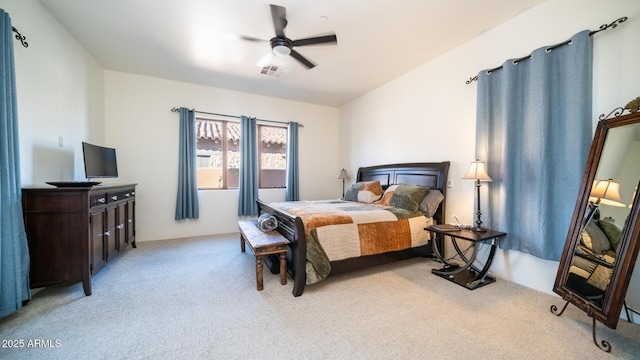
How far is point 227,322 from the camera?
1872 mm

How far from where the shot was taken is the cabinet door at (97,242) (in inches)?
92.4

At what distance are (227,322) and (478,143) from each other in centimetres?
332

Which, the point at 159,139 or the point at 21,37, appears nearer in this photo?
the point at 21,37

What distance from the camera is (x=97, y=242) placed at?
247cm

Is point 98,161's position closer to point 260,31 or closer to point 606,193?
point 260,31

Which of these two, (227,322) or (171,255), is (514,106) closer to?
(227,322)

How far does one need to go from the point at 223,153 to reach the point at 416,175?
3.79 m

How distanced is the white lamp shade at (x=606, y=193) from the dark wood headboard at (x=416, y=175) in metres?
1.46

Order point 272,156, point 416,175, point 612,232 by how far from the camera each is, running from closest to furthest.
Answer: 1. point 612,232
2. point 416,175
3. point 272,156

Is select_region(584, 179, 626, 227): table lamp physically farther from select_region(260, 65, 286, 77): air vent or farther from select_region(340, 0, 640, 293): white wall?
select_region(260, 65, 286, 77): air vent

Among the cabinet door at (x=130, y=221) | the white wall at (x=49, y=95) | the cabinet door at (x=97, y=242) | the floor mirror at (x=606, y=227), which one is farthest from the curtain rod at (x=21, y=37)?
the floor mirror at (x=606, y=227)

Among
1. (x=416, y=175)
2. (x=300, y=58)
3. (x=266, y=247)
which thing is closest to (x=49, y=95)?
(x=300, y=58)

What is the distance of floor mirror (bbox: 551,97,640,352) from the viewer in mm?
1574

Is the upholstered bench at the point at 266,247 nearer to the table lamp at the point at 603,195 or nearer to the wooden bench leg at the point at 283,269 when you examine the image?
the wooden bench leg at the point at 283,269
